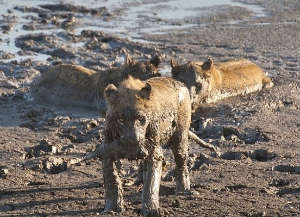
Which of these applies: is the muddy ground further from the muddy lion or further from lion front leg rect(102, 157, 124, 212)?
the muddy lion

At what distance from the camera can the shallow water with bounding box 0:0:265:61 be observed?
57.7 feet

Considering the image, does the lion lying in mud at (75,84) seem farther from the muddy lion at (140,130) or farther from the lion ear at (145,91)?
the lion ear at (145,91)

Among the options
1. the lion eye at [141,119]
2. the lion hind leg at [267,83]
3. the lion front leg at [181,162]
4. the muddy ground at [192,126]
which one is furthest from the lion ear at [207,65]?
the lion eye at [141,119]

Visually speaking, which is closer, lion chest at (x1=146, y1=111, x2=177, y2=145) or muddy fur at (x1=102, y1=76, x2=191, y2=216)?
muddy fur at (x1=102, y1=76, x2=191, y2=216)

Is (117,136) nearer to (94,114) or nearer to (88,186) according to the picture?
(88,186)

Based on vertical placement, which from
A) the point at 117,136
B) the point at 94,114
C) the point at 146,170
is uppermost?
the point at 117,136

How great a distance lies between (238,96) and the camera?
42.9 feet

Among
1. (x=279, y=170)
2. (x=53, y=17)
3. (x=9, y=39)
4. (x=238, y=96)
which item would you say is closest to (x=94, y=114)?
(x=238, y=96)

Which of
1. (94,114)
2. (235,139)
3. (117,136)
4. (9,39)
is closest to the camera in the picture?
(117,136)

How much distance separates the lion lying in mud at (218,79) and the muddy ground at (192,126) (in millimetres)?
221

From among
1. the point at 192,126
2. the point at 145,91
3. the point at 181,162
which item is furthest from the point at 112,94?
the point at 192,126

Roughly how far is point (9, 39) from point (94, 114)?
223 inches

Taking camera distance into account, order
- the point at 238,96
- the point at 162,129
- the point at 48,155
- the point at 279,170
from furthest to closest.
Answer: the point at 238,96 → the point at 48,155 → the point at 279,170 → the point at 162,129

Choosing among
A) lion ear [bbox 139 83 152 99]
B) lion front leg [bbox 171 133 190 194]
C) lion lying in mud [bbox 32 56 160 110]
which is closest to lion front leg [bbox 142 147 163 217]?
lion ear [bbox 139 83 152 99]
